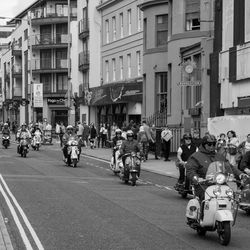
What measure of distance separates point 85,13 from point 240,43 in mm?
33823

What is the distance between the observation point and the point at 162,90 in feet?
124

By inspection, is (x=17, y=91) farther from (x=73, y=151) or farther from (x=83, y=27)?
(x=73, y=151)

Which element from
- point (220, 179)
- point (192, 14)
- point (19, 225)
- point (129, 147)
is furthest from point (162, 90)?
point (220, 179)

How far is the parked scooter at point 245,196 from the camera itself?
13633 millimetres

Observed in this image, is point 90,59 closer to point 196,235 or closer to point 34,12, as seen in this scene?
point 34,12

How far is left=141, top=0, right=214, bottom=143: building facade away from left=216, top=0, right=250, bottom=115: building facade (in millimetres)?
1285

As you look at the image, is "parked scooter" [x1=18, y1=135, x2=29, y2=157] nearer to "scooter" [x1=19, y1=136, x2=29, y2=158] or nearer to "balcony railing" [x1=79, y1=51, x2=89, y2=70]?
"scooter" [x1=19, y1=136, x2=29, y2=158]

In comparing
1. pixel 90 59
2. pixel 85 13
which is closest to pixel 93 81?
pixel 90 59

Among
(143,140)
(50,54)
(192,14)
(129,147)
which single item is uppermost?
(50,54)

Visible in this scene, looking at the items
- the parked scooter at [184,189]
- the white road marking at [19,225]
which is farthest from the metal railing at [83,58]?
the white road marking at [19,225]

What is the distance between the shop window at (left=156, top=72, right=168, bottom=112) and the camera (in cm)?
3741

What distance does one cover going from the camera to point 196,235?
10.8 m

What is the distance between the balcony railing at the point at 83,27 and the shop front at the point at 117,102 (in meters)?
5.49

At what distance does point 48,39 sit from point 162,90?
4162 centimetres
